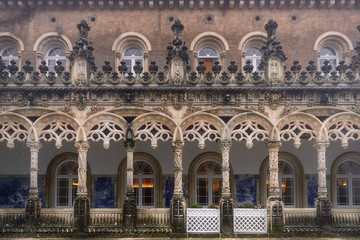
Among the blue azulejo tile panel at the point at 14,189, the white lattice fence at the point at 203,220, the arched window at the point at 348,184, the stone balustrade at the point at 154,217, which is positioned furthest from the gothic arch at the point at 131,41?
the arched window at the point at 348,184

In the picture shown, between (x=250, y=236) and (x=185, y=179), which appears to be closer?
(x=250, y=236)

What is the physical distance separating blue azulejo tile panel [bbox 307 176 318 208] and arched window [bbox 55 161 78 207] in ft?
34.3

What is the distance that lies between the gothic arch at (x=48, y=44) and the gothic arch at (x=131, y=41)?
2.14 meters

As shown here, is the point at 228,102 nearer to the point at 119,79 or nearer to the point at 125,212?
the point at 119,79

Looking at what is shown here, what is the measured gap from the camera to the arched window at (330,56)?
19438mm

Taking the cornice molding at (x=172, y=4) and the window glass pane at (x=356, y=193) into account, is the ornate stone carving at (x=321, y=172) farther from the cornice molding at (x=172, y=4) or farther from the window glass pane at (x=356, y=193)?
the cornice molding at (x=172, y=4)

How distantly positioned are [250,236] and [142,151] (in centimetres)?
639

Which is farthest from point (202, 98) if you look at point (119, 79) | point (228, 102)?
point (119, 79)

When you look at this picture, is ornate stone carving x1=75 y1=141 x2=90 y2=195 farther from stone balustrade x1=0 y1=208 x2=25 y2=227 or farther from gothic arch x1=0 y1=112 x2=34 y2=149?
stone balustrade x1=0 y1=208 x2=25 y2=227

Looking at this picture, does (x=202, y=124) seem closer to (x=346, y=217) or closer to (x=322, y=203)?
(x=322, y=203)

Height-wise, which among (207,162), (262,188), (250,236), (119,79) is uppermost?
(119,79)

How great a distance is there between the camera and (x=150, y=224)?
1441 centimetres

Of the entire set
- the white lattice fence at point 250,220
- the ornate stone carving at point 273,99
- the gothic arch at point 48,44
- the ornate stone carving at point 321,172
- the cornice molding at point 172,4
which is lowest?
the white lattice fence at point 250,220

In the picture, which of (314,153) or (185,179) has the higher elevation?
(314,153)
